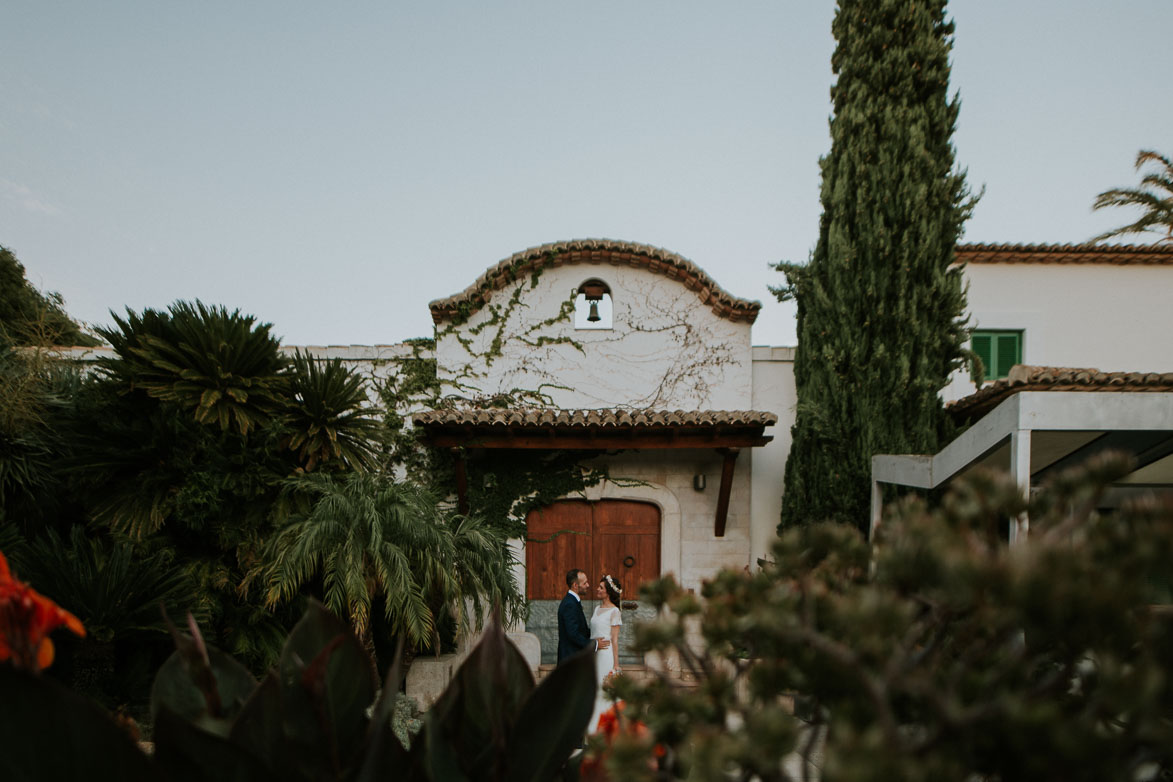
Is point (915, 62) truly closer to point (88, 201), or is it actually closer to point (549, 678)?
point (549, 678)

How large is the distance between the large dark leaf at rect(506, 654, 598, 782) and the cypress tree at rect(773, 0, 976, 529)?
6.96 m

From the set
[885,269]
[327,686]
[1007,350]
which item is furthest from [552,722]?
[1007,350]

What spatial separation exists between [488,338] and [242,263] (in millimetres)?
3705

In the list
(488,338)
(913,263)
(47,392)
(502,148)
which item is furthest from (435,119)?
(913,263)

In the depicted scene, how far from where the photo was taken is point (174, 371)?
5477 millimetres

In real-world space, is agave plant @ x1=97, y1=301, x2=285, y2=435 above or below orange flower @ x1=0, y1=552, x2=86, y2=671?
above

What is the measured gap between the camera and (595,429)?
7.20 m

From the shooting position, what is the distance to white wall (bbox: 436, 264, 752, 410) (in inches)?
334

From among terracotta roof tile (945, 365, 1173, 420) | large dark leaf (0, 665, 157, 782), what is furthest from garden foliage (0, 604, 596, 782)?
terracotta roof tile (945, 365, 1173, 420)

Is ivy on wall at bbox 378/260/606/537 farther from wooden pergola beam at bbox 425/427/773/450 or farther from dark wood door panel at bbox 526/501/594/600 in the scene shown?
wooden pergola beam at bbox 425/427/773/450

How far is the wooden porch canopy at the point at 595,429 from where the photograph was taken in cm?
705

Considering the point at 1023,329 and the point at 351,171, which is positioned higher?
the point at 351,171

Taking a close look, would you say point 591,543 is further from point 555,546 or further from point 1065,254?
point 1065,254

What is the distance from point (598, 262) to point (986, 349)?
5.96 m
